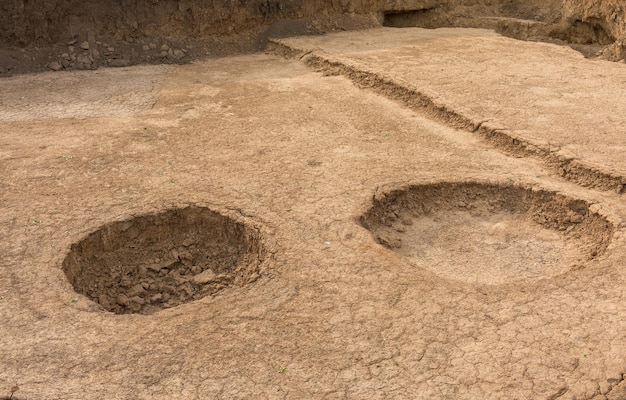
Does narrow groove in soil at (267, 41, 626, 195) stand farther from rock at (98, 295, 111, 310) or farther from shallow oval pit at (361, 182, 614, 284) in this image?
rock at (98, 295, 111, 310)

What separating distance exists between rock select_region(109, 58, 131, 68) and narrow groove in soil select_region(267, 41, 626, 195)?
165cm

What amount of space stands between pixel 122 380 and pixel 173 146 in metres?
2.50

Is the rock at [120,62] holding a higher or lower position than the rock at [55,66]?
higher

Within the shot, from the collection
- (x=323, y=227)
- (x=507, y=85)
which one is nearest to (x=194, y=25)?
(x=507, y=85)

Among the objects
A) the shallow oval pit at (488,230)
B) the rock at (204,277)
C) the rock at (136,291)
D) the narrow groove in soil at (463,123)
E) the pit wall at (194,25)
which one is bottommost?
the rock at (136,291)

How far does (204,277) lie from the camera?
3637 mm

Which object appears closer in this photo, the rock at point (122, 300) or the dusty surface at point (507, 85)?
the rock at point (122, 300)

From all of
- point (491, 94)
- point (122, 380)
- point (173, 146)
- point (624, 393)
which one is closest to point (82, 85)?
point (173, 146)

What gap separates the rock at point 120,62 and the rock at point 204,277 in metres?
4.27

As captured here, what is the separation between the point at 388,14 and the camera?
9.24 m

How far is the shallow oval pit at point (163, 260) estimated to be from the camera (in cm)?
348

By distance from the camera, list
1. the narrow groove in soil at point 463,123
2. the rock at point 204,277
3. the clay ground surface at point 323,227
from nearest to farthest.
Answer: the clay ground surface at point 323,227 < the rock at point 204,277 < the narrow groove in soil at point 463,123

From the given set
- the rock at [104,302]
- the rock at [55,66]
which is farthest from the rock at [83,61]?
the rock at [104,302]

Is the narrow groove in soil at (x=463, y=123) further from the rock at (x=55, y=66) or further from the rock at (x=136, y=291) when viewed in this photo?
the rock at (x=136, y=291)
